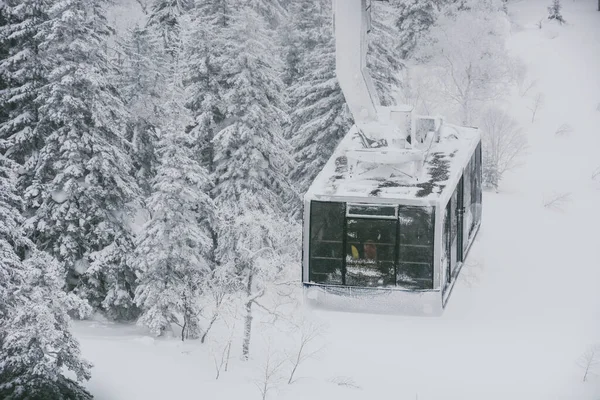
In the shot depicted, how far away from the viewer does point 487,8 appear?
5000 cm

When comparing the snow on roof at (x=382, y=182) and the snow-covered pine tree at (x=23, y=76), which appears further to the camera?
the snow-covered pine tree at (x=23, y=76)

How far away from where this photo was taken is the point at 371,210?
10.6 meters

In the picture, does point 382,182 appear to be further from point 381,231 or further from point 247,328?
point 247,328

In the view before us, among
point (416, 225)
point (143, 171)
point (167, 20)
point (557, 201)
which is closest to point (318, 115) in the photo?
point (143, 171)

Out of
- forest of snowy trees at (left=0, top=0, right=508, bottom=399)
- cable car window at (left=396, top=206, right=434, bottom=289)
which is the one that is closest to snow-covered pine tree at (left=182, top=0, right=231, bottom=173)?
forest of snowy trees at (left=0, top=0, right=508, bottom=399)

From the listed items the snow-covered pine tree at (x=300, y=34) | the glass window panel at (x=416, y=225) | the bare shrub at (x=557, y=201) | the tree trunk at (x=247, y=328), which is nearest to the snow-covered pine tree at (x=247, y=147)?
the tree trunk at (x=247, y=328)

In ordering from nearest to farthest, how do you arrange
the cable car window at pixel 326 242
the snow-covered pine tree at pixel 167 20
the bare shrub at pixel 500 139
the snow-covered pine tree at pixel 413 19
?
the cable car window at pixel 326 242 < the snow-covered pine tree at pixel 167 20 < the bare shrub at pixel 500 139 < the snow-covered pine tree at pixel 413 19

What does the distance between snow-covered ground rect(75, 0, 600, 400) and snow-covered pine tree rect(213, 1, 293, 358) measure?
317 centimetres

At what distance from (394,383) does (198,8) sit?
53.7 ft

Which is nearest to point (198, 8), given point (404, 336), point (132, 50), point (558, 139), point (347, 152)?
point (132, 50)

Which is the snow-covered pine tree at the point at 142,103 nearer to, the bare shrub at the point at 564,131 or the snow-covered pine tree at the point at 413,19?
the snow-covered pine tree at the point at 413,19

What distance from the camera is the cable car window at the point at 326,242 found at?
1077 cm

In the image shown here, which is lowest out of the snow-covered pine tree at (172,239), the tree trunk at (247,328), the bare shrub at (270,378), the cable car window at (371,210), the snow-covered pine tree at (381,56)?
the bare shrub at (270,378)

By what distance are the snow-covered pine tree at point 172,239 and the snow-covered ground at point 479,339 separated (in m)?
1.84
